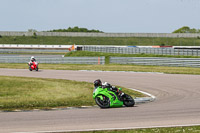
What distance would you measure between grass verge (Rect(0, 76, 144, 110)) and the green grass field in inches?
3043

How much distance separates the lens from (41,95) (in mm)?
17562

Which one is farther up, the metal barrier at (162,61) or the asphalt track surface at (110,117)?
the metal barrier at (162,61)

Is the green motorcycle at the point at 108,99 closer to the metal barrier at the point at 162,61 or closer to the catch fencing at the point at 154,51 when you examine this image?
the metal barrier at the point at 162,61

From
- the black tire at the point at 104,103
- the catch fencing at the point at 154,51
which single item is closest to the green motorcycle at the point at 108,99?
the black tire at the point at 104,103

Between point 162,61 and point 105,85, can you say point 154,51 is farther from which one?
point 105,85

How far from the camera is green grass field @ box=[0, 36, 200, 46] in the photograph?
325ft

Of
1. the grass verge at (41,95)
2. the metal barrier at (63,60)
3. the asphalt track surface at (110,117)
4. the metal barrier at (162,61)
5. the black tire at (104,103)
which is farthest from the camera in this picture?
the metal barrier at (63,60)

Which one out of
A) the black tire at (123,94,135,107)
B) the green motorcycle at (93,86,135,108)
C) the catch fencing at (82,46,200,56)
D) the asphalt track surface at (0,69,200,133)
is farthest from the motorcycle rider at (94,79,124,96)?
the catch fencing at (82,46,200,56)

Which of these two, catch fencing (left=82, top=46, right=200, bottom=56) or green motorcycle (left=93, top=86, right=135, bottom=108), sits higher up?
catch fencing (left=82, top=46, right=200, bottom=56)

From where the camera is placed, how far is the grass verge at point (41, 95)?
1516cm

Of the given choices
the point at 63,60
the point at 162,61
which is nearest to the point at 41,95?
the point at 162,61

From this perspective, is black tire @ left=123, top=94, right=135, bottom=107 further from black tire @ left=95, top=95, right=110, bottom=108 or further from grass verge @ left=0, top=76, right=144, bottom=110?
grass verge @ left=0, top=76, right=144, bottom=110

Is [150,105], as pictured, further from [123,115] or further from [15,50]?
[15,50]

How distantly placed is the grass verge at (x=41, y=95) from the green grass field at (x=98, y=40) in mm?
77292
